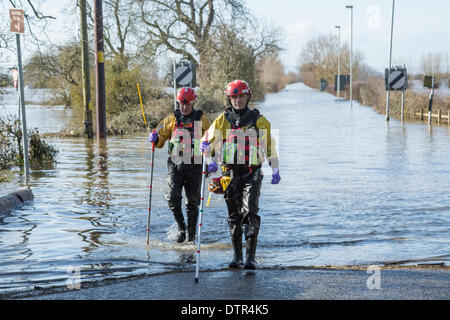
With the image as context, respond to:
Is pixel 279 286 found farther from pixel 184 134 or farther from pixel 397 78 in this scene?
pixel 397 78

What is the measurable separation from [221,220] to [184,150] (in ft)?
6.22

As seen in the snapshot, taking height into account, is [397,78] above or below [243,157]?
above

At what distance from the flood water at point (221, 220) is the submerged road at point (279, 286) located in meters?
0.46

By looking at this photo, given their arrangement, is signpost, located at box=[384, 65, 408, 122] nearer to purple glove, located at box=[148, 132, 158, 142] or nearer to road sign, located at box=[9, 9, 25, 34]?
road sign, located at box=[9, 9, 25, 34]

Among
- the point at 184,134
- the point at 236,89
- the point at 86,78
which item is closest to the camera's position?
the point at 236,89

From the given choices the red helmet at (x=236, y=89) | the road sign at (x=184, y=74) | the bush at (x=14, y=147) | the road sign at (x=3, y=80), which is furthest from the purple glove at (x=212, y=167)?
the road sign at (x=184, y=74)

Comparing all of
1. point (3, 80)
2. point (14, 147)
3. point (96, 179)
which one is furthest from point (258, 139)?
point (14, 147)

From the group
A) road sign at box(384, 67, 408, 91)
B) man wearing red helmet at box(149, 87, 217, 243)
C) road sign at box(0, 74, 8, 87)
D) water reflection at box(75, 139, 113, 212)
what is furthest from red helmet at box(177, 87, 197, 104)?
road sign at box(384, 67, 408, 91)

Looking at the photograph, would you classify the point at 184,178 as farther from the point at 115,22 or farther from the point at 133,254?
the point at 115,22

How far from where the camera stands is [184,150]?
7.93 metres

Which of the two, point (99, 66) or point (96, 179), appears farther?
point (99, 66)

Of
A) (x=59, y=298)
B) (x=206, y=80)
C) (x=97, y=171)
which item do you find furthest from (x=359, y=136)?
(x=59, y=298)


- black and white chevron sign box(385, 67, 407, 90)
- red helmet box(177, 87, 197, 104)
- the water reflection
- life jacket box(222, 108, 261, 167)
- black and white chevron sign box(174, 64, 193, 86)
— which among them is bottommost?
the water reflection

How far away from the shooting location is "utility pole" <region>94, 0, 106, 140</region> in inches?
775
